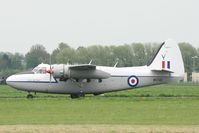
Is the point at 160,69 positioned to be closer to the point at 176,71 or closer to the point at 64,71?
the point at 176,71

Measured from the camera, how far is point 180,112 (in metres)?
32.7

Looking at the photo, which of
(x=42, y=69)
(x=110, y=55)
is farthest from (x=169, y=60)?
(x=110, y=55)

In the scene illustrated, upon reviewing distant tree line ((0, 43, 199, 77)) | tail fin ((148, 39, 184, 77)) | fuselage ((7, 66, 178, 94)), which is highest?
distant tree line ((0, 43, 199, 77))

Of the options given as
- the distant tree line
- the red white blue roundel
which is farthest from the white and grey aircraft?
the distant tree line

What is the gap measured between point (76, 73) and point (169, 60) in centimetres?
797

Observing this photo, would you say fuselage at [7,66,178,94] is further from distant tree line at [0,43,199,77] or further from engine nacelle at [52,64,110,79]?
distant tree line at [0,43,199,77]

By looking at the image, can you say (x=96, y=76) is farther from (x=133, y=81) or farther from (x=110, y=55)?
(x=110, y=55)

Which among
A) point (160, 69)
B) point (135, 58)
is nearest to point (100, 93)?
point (160, 69)

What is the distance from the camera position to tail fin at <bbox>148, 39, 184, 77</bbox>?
51312mm

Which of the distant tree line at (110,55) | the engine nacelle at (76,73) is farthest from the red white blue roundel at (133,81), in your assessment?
the distant tree line at (110,55)

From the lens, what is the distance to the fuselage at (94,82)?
4950 centimetres

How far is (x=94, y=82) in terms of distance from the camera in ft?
165

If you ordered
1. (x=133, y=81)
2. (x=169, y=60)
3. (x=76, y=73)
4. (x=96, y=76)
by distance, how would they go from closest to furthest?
(x=76, y=73)
(x=96, y=76)
(x=133, y=81)
(x=169, y=60)

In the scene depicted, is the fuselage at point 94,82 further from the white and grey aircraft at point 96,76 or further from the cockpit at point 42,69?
the cockpit at point 42,69
